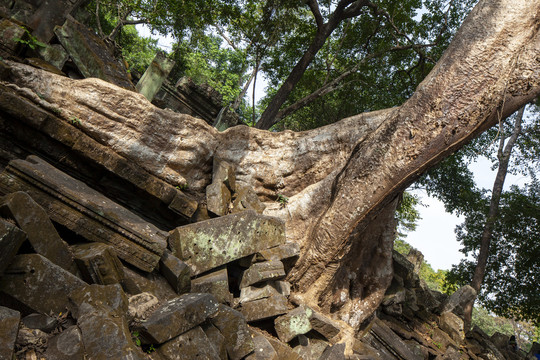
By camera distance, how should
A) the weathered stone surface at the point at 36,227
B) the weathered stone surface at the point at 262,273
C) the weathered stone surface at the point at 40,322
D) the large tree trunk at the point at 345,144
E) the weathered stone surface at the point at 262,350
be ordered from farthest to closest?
the large tree trunk at the point at 345,144, the weathered stone surface at the point at 262,273, the weathered stone surface at the point at 262,350, the weathered stone surface at the point at 36,227, the weathered stone surface at the point at 40,322

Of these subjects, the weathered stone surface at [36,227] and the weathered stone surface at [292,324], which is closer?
the weathered stone surface at [36,227]

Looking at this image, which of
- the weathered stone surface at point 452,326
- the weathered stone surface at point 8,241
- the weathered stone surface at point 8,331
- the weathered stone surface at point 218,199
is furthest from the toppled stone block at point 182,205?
the weathered stone surface at point 452,326

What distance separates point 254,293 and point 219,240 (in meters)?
0.67

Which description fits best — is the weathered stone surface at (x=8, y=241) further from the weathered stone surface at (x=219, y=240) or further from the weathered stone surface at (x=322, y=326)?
the weathered stone surface at (x=322, y=326)

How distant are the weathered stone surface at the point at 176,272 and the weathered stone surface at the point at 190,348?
697mm

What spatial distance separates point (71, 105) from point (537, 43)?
5460 mm

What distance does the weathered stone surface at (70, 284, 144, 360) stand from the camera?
1.87 metres

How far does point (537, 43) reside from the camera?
379cm

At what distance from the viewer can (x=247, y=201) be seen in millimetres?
4848

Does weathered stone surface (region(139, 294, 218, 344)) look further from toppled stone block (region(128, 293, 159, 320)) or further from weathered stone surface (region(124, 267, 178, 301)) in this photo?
weathered stone surface (region(124, 267, 178, 301))

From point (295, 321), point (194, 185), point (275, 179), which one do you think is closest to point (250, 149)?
point (275, 179)

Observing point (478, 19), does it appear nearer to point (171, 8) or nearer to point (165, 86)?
point (165, 86)

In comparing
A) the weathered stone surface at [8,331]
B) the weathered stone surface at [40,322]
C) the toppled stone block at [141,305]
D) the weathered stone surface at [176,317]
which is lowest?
the weathered stone surface at [40,322]

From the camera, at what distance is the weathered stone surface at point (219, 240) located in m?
3.49
